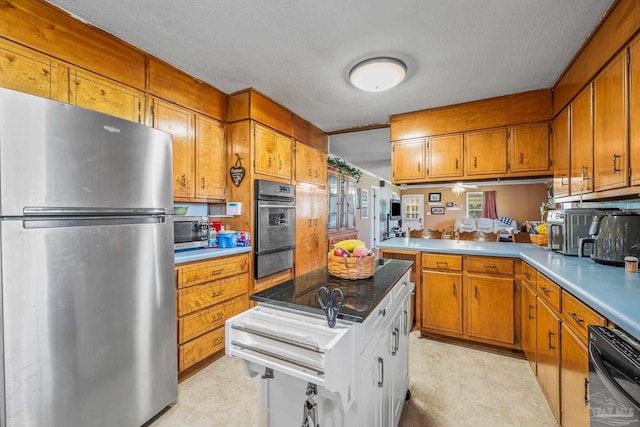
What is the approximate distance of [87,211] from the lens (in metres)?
1.34

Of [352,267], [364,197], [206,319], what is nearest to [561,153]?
[352,267]

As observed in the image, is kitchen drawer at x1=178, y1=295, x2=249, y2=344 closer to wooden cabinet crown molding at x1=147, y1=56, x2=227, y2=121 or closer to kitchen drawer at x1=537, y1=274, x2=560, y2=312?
wooden cabinet crown molding at x1=147, y1=56, x2=227, y2=121

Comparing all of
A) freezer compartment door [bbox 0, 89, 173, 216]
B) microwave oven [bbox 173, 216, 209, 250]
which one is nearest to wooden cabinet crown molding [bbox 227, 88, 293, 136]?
microwave oven [bbox 173, 216, 209, 250]

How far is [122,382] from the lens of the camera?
1.50m

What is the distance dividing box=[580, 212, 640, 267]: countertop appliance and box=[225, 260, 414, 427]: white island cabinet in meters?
1.36

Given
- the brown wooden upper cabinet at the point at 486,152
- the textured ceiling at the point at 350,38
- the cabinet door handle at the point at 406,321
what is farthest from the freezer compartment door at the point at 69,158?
the brown wooden upper cabinet at the point at 486,152

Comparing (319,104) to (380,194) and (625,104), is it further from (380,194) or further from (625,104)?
(380,194)

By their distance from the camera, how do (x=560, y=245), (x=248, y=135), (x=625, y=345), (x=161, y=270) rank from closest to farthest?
(x=625, y=345), (x=161, y=270), (x=560, y=245), (x=248, y=135)

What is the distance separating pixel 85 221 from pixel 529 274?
2904mm

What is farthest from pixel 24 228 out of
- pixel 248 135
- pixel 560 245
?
pixel 560 245

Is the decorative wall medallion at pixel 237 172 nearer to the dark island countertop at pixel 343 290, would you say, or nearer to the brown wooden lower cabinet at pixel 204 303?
the brown wooden lower cabinet at pixel 204 303

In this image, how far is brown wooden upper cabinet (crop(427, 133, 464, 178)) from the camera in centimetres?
308

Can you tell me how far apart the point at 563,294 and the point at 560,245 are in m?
0.95

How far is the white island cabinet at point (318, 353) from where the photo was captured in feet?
2.87
